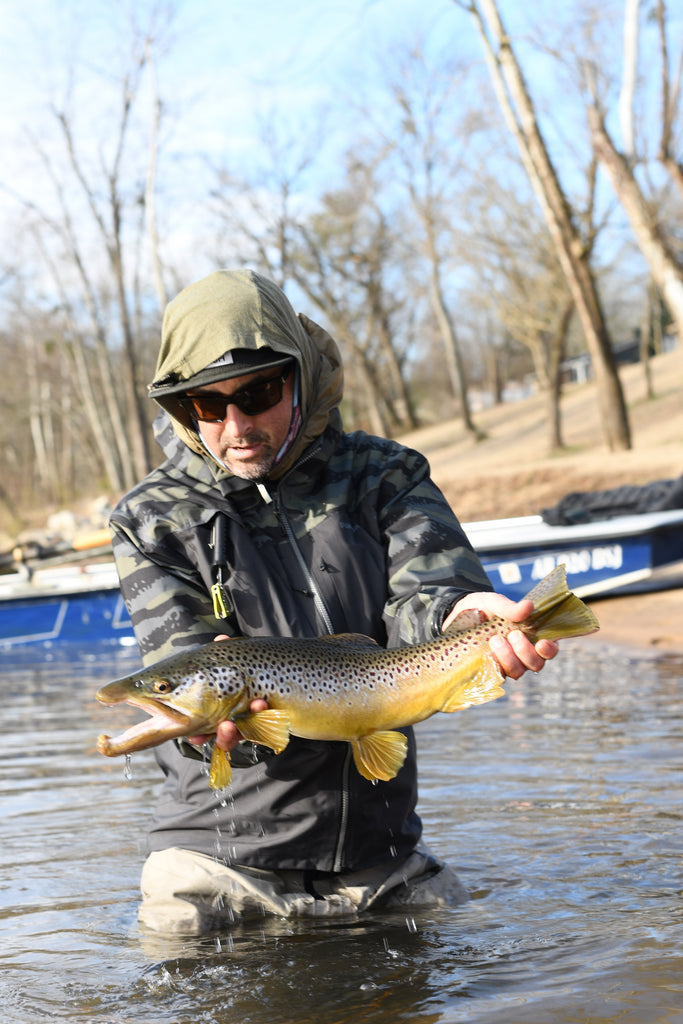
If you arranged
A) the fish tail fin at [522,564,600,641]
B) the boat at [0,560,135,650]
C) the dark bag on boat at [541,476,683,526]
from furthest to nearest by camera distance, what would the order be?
1. the boat at [0,560,135,650]
2. the dark bag on boat at [541,476,683,526]
3. the fish tail fin at [522,564,600,641]

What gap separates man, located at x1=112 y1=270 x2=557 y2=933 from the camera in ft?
11.6

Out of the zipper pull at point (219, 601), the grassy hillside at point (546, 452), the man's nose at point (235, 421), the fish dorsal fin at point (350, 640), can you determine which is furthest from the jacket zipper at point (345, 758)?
the grassy hillside at point (546, 452)

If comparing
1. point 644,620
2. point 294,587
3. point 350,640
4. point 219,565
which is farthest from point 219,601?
point 644,620

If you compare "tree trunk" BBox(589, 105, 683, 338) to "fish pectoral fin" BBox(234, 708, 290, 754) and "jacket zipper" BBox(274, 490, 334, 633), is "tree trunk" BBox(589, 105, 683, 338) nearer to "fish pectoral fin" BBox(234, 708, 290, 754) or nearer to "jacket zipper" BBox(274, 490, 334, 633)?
"jacket zipper" BBox(274, 490, 334, 633)

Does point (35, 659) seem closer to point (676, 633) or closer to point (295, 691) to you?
point (676, 633)

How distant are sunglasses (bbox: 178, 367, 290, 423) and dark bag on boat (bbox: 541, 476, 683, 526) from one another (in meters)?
10.2

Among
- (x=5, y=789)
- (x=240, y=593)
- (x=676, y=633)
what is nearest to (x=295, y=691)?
(x=240, y=593)

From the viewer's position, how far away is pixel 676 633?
38.2ft

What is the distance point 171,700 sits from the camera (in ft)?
9.82

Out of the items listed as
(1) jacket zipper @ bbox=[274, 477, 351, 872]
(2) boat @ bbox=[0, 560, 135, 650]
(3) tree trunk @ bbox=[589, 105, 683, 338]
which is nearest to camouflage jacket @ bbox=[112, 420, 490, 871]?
(1) jacket zipper @ bbox=[274, 477, 351, 872]

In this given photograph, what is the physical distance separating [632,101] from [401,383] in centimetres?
4082

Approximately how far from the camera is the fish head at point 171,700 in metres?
2.91

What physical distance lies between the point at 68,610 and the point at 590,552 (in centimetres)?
686

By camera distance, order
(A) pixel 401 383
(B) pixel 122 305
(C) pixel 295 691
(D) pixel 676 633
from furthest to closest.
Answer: (A) pixel 401 383
(B) pixel 122 305
(D) pixel 676 633
(C) pixel 295 691
